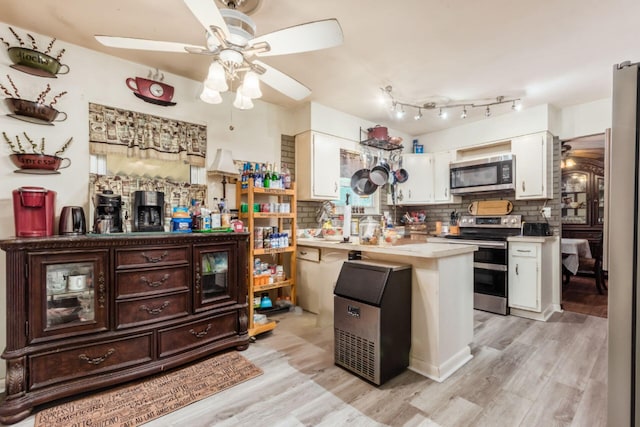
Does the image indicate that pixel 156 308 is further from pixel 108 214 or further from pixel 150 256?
pixel 108 214

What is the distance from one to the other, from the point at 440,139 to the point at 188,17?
12.7ft

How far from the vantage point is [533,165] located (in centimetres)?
367

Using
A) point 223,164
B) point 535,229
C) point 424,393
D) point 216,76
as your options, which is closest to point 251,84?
point 216,76

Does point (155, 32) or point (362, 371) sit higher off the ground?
point (155, 32)

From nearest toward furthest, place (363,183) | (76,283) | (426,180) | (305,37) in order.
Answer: (305,37)
(76,283)
(363,183)
(426,180)

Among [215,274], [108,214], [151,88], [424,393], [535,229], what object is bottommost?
[424,393]

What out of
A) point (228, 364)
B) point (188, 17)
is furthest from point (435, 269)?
point (188, 17)

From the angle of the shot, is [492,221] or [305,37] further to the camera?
[492,221]

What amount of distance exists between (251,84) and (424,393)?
228 cm

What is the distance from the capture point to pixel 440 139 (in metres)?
4.68

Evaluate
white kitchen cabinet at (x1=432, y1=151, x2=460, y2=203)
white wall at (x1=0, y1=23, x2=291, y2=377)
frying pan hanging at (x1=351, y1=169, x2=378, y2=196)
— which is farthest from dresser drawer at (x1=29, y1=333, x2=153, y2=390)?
white kitchen cabinet at (x1=432, y1=151, x2=460, y2=203)

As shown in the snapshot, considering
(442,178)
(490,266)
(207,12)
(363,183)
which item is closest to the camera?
(207,12)

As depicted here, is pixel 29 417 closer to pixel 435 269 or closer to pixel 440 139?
pixel 435 269

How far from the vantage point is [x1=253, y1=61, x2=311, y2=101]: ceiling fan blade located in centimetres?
185
